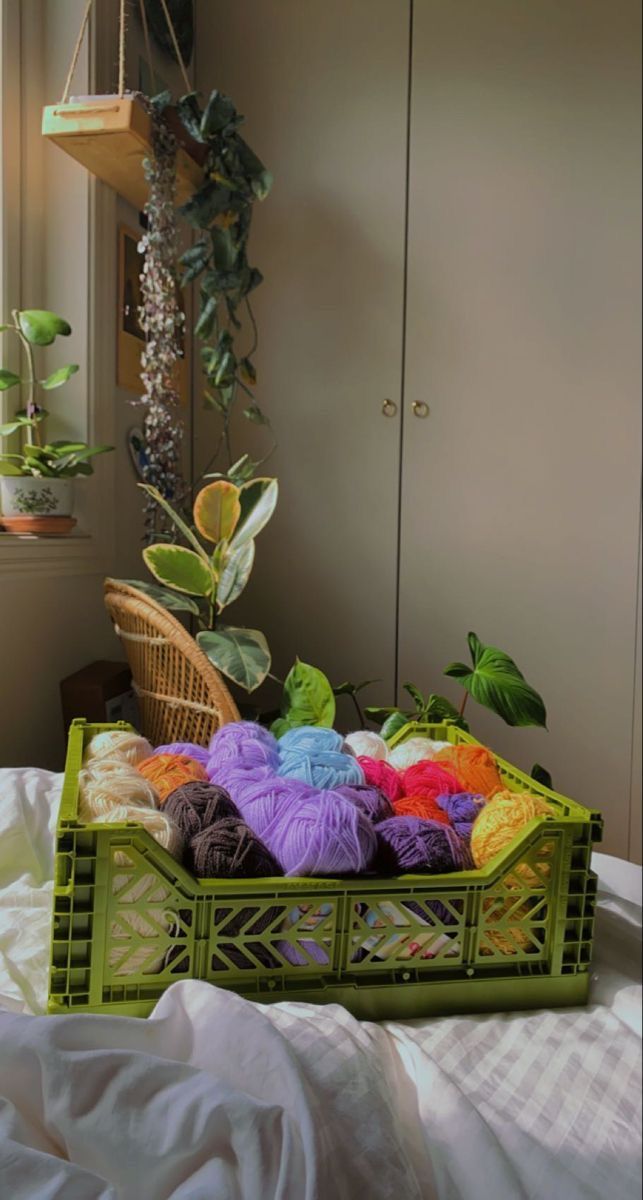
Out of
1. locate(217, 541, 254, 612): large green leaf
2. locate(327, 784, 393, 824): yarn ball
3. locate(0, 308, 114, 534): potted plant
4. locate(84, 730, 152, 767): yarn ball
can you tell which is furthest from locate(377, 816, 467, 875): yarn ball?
locate(0, 308, 114, 534): potted plant

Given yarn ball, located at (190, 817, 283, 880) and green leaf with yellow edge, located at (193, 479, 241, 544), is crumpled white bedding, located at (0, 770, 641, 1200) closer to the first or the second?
yarn ball, located at (190, 817, 283, 880)

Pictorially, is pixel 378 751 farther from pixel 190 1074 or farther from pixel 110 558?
pixel 110 558

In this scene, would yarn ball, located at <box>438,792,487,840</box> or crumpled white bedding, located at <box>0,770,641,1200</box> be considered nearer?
crumpled white bedding, located at <box>0,770,641,1200</box>

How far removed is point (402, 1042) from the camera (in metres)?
0.54

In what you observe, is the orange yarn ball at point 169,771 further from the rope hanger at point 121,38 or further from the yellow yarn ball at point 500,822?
the rope hanger at point 121,38

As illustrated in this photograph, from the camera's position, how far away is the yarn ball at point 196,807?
2.05ft

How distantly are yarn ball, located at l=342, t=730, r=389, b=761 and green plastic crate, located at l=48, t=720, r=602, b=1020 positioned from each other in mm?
250

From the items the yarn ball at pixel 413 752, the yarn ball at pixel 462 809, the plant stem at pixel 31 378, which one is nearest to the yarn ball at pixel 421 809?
the yarn ball at pixel 462 809

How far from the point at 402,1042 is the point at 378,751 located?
0.36 meters

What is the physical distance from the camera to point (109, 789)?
0.64 metres

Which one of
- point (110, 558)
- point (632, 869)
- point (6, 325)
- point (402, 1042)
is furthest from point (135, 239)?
point (402, 1042)

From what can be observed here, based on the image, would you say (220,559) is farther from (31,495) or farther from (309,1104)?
(309,1104)

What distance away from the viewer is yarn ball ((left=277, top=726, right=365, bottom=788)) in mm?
727

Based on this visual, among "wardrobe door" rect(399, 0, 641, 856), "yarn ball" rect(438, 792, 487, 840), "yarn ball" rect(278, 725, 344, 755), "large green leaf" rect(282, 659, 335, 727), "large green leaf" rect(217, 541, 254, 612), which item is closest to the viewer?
"yarn ball" rect(438, 792, 487, 840)
